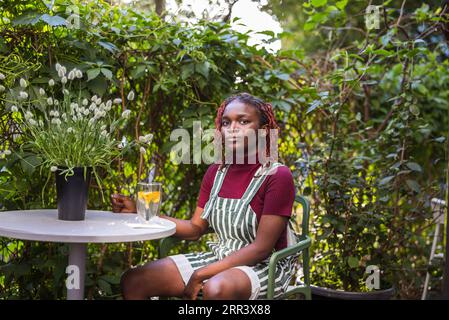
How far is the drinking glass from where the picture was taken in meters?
2.13

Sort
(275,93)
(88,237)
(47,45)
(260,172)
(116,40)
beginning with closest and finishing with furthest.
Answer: (88,237) < (260,172) < (47,45) < (116,40) < (275,93)

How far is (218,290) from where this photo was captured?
1959 millimetres

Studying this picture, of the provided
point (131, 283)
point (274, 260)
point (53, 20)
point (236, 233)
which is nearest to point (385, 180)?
point (236, 233)

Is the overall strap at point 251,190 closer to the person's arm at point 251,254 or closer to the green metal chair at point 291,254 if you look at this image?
the person's arm at point 251,254

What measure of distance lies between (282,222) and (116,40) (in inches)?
49.3

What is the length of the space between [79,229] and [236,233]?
0.60 metres

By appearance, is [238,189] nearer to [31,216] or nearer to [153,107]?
[31,216]

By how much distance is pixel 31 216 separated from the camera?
2189 millimetres

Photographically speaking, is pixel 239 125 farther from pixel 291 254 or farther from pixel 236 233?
pixel 291 254

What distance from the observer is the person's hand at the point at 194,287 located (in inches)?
81.4

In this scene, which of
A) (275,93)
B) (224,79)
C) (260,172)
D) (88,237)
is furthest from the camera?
(275,93)

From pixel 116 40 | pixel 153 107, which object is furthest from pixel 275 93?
pixel 116 40

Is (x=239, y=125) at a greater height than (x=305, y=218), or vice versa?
(x=239, y=125)

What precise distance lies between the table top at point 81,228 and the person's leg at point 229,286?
23cm
